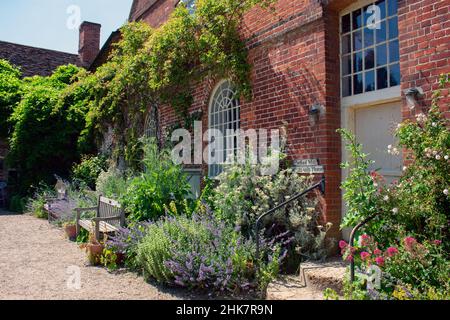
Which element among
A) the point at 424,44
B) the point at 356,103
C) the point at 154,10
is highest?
the point at 154,10

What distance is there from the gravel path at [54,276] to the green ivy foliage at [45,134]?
6000 mm

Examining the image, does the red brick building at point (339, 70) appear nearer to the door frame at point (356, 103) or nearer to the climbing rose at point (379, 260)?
the door frame at point (356, 103)

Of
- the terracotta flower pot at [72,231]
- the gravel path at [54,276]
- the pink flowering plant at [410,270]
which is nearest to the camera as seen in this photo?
the pink flowering plant at [410,270]

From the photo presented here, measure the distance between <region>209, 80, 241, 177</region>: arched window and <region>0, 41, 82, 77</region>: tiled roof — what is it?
48.4 feet

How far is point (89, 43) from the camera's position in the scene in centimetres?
2112

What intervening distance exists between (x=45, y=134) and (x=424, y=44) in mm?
13406

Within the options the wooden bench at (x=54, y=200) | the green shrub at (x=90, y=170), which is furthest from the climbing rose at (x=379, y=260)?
the green shrub at (x=90, y=170)

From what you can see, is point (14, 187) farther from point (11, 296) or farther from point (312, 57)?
point (312, 57)

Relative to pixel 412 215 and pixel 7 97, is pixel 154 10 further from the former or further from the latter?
pixel 412 215

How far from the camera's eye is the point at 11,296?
4.97 metres

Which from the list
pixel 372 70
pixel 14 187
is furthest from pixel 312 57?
pixel 14 187

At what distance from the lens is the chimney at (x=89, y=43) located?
20.5 metres

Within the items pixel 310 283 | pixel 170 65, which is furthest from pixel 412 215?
pixel 170 65

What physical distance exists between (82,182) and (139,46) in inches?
177
